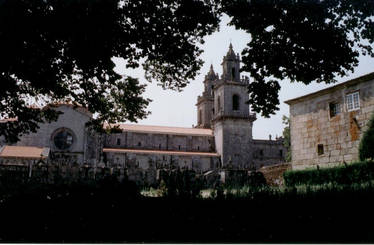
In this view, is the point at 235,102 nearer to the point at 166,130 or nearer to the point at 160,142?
the point at 166,130

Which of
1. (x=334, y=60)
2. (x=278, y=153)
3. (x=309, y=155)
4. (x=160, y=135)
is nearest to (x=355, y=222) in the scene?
(x=334, y=60)

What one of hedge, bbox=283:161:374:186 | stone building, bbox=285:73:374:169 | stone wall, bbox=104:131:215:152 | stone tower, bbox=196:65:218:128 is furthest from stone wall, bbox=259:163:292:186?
stone tower, bbox=196:65:218:128

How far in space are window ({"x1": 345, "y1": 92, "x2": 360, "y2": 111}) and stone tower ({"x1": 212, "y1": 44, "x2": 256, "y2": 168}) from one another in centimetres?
3104

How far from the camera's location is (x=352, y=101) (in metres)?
20.1

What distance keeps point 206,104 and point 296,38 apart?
5359 cm

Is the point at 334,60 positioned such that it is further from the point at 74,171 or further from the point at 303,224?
the point at 74,171

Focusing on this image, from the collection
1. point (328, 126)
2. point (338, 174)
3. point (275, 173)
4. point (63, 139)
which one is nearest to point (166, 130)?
point (63, 139)

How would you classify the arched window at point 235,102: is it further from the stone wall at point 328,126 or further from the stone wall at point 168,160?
the stone wall at point 328,126

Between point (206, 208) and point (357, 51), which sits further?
point (357, 51)

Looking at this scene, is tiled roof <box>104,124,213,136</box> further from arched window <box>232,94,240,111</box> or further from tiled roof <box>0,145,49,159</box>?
tiled roof <box>0,145,49,159</box>

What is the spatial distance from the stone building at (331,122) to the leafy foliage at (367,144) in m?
0.58

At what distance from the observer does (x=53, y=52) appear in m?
9.08

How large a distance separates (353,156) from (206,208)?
15.7 meters

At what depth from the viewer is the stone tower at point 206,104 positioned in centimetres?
6275
